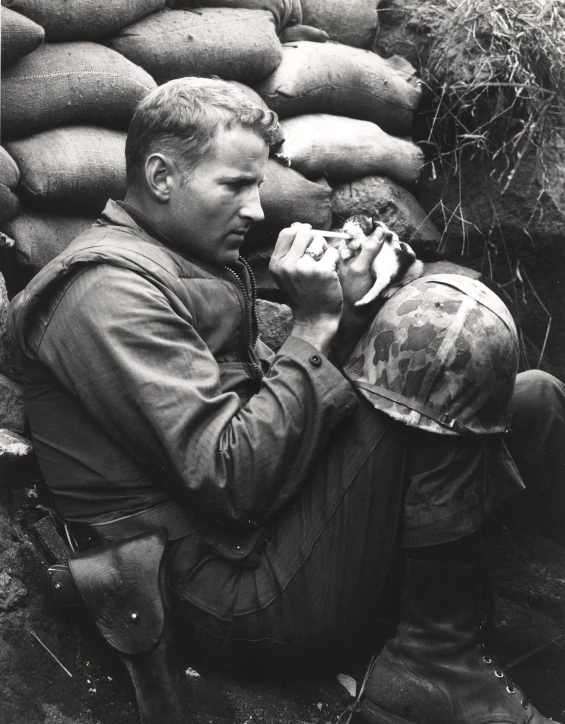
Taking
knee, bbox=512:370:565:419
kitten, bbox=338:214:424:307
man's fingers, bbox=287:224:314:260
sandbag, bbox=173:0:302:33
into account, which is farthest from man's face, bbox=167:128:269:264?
sandbag, bbox=173:0:302:33

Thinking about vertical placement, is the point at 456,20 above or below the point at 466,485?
above

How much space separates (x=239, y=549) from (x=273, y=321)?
1.17 metres

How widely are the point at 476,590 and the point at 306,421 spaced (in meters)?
0.55

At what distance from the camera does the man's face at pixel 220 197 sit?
190 cm

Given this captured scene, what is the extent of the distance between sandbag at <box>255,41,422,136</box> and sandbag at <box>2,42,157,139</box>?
61cm

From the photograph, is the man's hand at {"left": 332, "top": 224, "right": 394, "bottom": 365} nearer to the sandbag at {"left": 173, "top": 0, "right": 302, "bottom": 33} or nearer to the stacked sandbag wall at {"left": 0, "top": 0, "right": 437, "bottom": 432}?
the stacked sandbag wall at {"left": 0, "top": 0, "right": 437, "bottom": 432}

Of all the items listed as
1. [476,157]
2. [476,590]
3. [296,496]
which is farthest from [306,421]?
[476,157]

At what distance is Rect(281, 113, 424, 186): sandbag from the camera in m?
2.98

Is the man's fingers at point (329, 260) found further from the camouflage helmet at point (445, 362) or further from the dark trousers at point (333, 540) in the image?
the dark trousers at point (333, 540)

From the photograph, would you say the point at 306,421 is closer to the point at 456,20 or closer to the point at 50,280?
the point at 50,280

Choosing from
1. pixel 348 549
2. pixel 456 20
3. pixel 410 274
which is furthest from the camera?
pixel 456 20

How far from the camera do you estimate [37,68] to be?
93.0 inches

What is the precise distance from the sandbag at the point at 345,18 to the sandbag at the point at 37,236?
1.48m

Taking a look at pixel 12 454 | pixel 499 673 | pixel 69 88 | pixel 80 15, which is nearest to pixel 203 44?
pixel 80 15
